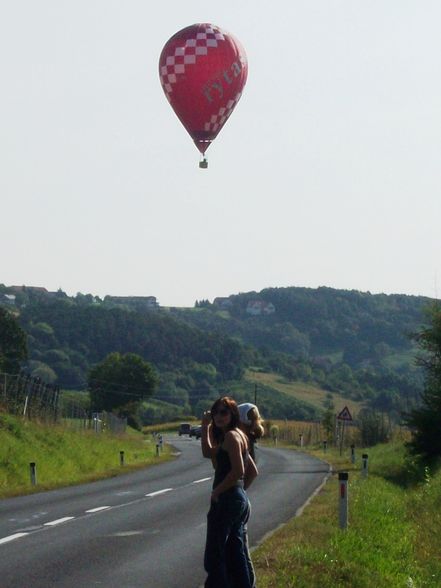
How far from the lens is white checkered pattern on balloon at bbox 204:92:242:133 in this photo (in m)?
35.9

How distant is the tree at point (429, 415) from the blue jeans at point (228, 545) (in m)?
33.7

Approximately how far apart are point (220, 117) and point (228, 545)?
25.8 meters

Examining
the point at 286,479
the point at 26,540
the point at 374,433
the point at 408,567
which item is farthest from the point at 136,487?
the point at 374,433

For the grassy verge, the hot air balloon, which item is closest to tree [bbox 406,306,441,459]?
the hot air balloon

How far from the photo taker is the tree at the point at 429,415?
44.6m

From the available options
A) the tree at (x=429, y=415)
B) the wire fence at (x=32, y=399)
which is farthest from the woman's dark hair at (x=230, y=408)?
the tree at (x=429, y=415)

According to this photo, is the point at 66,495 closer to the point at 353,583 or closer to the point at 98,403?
the point at 353,583

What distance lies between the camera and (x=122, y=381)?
154m

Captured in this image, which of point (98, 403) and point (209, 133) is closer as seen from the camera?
point (209, 133)

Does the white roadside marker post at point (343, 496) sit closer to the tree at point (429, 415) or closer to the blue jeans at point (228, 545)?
the blue jeans at point (228, 545)

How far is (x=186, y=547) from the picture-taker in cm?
1758

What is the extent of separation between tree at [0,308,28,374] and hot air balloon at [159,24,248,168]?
89.0m

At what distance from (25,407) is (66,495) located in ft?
49.5

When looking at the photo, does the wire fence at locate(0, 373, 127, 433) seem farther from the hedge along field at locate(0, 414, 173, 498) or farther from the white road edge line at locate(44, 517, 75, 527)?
the white road edge line at locate(44, 517, 75, 527)
